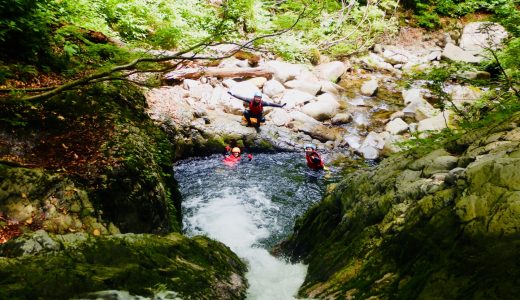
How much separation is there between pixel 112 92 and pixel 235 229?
404 centimetres

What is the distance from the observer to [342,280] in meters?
3.76

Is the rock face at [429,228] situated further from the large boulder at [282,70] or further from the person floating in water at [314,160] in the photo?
the large boulder at [282,70]

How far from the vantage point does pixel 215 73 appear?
1327 centimetres

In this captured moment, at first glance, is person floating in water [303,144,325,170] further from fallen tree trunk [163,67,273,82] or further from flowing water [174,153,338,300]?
fallen tree trunk [163,67,273,82]

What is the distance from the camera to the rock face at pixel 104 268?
8.05ft

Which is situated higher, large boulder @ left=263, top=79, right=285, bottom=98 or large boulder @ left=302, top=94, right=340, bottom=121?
large boulder @ left=263, top=79, right=285, bottom=98

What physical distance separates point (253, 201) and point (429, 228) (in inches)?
243

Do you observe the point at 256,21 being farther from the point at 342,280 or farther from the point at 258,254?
the point at 342,280

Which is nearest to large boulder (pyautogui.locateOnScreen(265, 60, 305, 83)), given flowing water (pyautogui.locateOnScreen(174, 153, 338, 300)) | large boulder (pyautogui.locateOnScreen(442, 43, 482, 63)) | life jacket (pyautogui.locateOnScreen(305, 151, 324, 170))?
flowing water (pyautogui.locateOnScreen(174, 153, 338, 300))

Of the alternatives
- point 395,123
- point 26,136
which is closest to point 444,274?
point 26,136

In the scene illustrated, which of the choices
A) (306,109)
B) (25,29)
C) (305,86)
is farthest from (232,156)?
(25,29)

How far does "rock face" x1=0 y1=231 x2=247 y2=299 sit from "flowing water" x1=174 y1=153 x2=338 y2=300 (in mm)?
1641

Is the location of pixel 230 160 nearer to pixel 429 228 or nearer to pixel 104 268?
pixel 104 268

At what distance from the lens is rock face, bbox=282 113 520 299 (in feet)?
7.71
